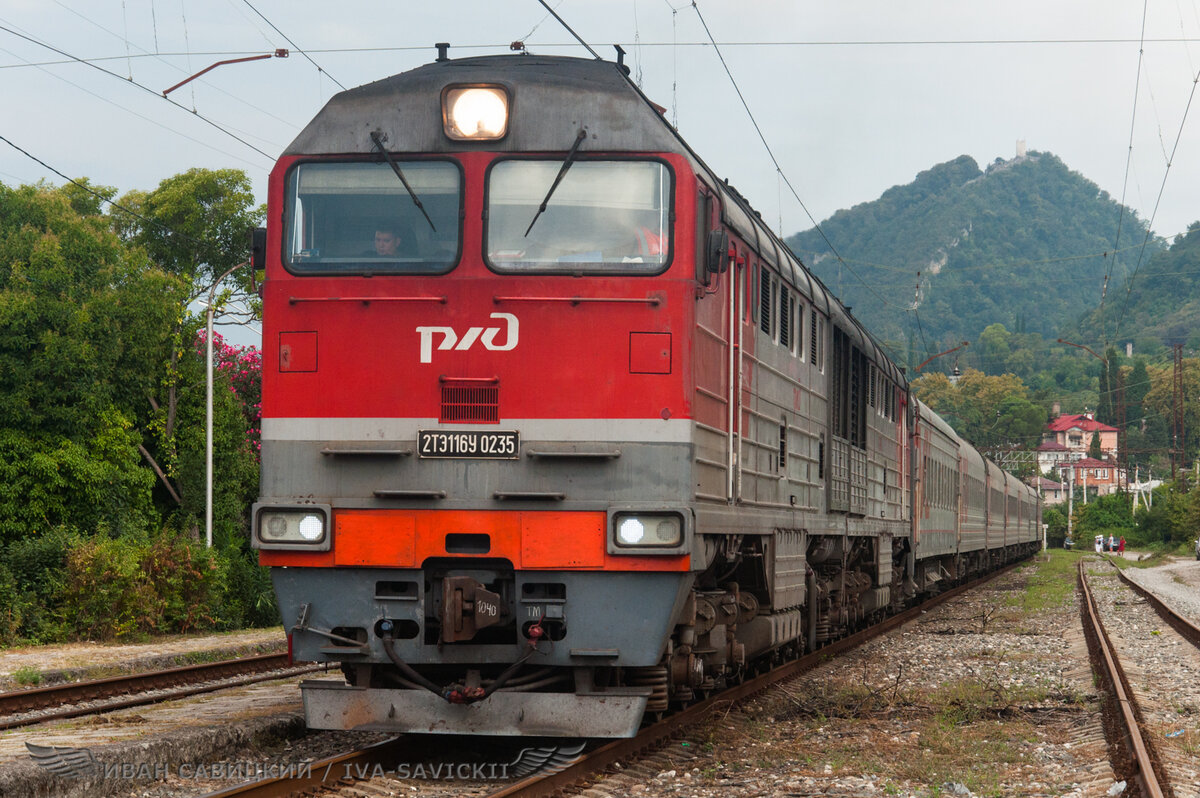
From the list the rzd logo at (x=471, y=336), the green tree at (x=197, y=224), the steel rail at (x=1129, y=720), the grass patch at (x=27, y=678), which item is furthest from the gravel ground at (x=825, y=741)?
the green tree at (x=197, y=224)

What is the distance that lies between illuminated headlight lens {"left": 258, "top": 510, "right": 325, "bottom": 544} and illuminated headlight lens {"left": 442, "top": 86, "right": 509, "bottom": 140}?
2358 mm

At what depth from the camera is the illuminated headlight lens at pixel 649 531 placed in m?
7.43

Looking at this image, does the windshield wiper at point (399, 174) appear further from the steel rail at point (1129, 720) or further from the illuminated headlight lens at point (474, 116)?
the steel rail at point (1129, 720)

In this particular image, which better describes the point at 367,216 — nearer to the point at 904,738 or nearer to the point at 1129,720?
the point at 904,738

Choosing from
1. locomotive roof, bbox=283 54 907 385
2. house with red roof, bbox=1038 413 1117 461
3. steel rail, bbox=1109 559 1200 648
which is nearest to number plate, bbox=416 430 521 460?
locomotive roof, bbox=283 54 907 385

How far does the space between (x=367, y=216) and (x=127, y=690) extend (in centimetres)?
673

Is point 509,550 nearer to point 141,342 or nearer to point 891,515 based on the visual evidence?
point 891,515

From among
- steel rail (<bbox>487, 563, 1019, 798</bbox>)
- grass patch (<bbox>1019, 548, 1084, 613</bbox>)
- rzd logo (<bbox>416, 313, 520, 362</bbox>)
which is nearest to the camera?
steel rail (<bbox>487, 563, 1019, 798</bbox>)

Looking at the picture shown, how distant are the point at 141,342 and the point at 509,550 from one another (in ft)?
75.8

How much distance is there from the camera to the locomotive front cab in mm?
7457

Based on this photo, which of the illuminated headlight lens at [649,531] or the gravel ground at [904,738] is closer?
the illuminated headlight lens at [649,531]

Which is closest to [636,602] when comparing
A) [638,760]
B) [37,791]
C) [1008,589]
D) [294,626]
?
[638,760]

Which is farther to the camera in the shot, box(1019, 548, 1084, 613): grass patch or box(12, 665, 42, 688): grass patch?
box(1019, 548, 1084, 613): grass patch

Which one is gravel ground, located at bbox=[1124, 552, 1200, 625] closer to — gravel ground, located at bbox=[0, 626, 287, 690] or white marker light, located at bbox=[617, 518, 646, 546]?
gravel ground, located at bbox=[0, 626, 287, 690]
